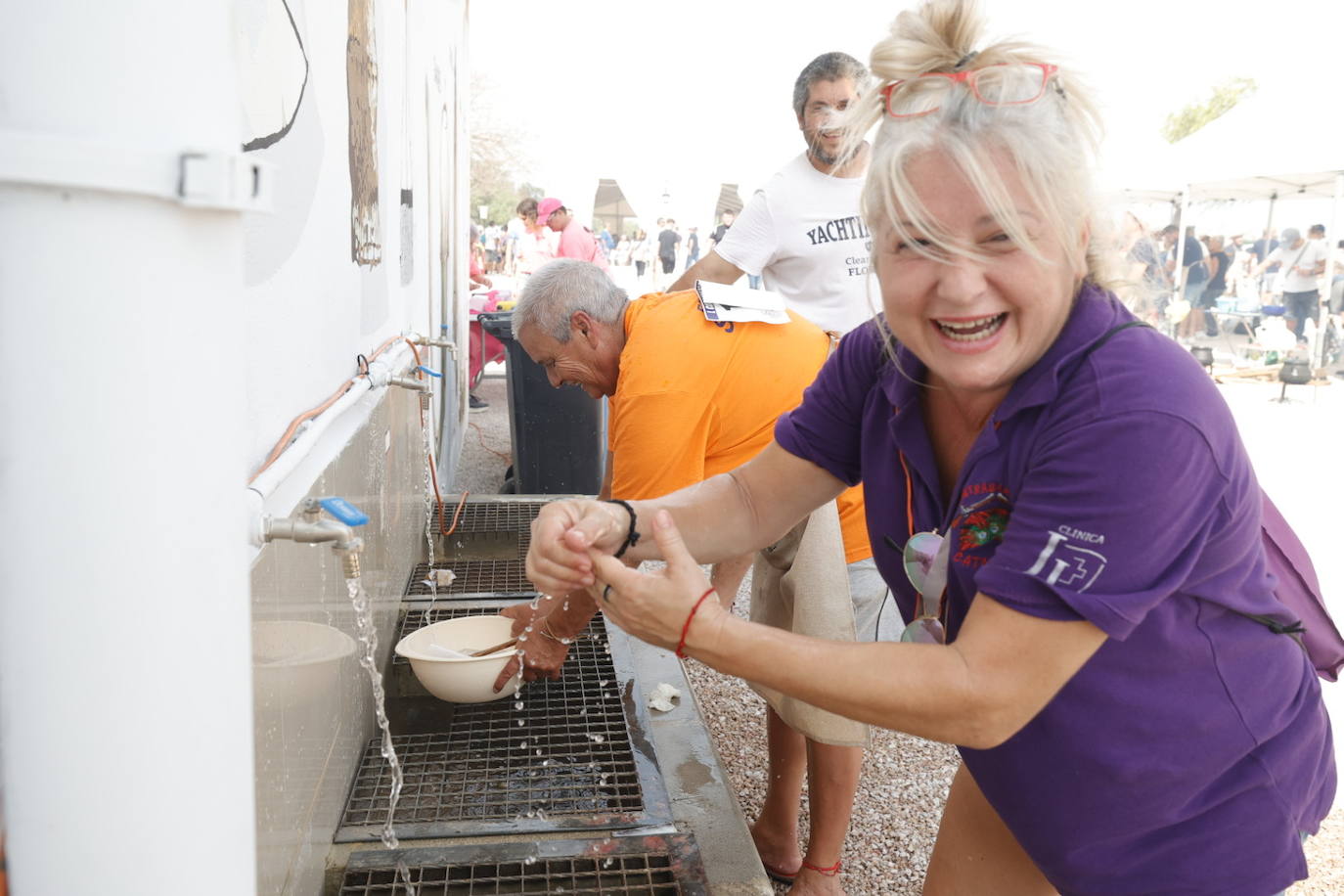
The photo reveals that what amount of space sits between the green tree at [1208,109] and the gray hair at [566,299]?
136 feet

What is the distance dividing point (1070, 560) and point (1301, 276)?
16.5 meters

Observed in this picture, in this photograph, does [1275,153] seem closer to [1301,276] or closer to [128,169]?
[1301,276]

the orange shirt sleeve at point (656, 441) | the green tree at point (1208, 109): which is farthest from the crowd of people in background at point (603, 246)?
the green tree at point (1208, 109)

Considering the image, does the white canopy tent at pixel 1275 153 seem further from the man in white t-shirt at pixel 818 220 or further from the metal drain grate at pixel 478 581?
the metal drain grate at pixel 478 581

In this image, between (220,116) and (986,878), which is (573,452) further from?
(220,116)

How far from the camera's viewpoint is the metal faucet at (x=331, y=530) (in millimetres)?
1354

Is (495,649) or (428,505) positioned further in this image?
(428,505)

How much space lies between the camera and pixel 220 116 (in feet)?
2.77

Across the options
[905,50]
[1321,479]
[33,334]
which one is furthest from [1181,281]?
[33,334]

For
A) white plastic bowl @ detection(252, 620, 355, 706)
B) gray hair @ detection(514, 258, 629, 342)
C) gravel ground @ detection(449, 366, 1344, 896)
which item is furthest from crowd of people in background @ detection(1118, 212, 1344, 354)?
white plastic bowl @ detection(252, 620, 355, 706)

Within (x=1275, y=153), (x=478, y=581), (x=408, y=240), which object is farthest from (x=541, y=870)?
(x=1275, y=153)

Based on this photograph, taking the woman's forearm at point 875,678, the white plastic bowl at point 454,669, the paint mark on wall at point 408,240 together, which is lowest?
the white plastic bowl at point 454,669

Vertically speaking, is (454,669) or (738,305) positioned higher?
(738,305)

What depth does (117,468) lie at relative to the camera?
2.56ft
